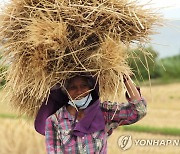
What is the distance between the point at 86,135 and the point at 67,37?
1.95 feet

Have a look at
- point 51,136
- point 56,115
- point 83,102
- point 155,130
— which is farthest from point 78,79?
point 155,130

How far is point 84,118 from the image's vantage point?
3105mm

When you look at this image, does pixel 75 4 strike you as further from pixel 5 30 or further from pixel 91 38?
pixel 5 30

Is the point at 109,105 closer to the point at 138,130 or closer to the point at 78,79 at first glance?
the point at 78,79

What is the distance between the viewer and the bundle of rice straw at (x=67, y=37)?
2.88 m

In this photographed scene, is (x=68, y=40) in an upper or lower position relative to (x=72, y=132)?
upper

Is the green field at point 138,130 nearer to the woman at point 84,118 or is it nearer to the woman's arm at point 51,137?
the woman at point 84,118

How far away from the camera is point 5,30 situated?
308cm

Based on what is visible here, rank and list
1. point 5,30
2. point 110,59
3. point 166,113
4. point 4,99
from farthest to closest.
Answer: point 166,113
point 4,99
point 5,30
point 110,59

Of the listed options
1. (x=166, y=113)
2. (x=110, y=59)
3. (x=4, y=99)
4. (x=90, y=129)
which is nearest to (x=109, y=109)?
(x=90, y=129)

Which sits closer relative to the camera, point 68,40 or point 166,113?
point 68,40

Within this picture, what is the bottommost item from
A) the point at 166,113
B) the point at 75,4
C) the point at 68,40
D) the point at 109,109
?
the point at 166,113

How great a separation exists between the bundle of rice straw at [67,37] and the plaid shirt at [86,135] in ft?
0.56

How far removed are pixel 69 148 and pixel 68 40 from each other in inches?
24.8
